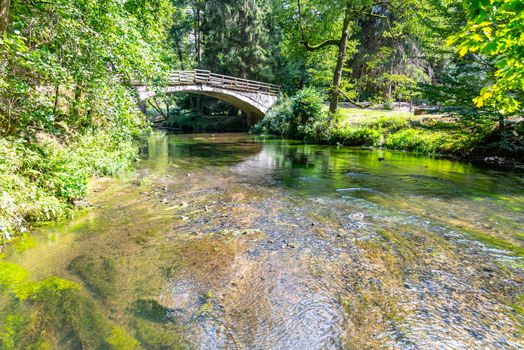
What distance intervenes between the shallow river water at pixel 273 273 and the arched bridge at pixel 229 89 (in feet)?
62.5

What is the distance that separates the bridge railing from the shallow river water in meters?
17.6

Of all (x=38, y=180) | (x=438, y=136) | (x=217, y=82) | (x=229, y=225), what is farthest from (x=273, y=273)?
(x=217, y=82)

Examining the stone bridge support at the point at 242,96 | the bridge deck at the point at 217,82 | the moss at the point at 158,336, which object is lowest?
the moss at the point at 158,336

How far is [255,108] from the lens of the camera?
29.6 metres

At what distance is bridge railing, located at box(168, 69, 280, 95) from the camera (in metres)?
24.3

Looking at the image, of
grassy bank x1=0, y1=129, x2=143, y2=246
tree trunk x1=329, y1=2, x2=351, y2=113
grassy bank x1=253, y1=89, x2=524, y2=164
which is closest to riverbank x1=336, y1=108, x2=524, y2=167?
grassy bank x1=253, y1=89, x2=524, y2=164

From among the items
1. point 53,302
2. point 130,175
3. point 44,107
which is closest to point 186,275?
point 53,302

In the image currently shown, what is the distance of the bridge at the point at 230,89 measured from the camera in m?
24.5

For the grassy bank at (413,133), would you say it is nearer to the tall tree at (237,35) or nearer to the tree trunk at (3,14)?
the tree trunk at (3,14)

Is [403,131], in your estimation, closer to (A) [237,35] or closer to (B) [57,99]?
(B) [57,99]

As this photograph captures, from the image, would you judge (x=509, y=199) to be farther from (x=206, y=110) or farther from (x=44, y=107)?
(x=206, y=110)

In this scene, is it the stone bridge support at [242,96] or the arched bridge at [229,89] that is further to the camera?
the stone bridge support at [242,96]

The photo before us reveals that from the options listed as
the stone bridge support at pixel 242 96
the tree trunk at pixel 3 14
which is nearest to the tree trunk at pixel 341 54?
the stone bridge support at pixel 242 96

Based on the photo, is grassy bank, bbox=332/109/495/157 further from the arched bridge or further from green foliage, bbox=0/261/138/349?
green foliage, bbox=0/261/138/349
